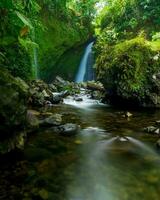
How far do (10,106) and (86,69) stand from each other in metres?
13.3

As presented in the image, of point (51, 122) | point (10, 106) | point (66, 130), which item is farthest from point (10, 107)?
point (51, 122)

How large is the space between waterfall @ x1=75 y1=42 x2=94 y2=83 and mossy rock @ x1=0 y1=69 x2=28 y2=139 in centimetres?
1245

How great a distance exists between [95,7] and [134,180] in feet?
59.9

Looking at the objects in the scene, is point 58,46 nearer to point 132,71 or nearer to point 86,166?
point 132,71

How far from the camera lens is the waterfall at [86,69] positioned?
58.7ft

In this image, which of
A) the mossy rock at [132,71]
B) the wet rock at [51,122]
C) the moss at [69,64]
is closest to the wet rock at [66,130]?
the wet rock at [51,122]

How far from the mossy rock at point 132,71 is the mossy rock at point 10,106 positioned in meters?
5.47

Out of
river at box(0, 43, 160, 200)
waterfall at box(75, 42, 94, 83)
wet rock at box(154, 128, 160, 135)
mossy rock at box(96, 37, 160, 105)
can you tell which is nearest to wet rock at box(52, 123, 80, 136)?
river at box(0, 43, 160, 200)

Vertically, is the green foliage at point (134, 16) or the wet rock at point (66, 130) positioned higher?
the green foliage at point (134, 16)

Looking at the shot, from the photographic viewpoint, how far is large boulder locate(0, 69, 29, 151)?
16.5 feet

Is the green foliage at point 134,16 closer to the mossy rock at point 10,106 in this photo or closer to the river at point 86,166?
the river at point 86,166

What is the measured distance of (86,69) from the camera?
18156 mm

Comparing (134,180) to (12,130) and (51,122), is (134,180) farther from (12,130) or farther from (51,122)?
(51,122)

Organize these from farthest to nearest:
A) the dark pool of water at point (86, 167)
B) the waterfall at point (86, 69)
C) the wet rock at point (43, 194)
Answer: the waterfall at point (86, 69) < the dark pool of water at point (86, 167) < the wet rock at point (43, 194)
